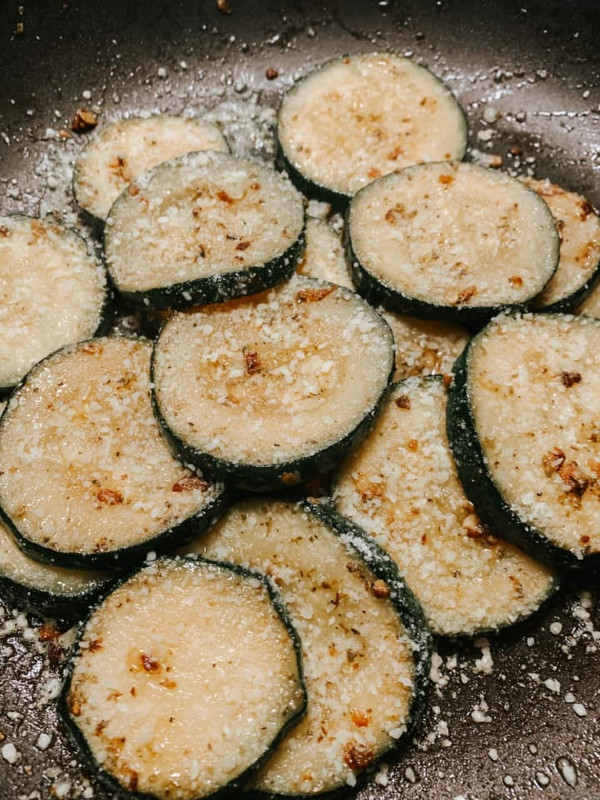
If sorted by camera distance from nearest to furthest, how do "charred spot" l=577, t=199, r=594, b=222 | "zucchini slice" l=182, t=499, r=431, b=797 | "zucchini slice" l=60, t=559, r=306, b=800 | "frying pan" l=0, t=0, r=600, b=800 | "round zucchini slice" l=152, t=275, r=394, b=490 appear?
"zucchini slice" l=60, t=559, r=306, b=800 < "zucchini slice" l=182, t=499, r=431, b=797 < "round zucchini slice" l=152, t=275, r=394, b=490 < "charred spot" l=577, t=199, r=594, b=222 < "frying pan" l=0, t=0, r=600, b=800

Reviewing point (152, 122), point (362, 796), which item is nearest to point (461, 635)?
point (362, 796)

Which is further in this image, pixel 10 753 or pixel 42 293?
pixel 42 293

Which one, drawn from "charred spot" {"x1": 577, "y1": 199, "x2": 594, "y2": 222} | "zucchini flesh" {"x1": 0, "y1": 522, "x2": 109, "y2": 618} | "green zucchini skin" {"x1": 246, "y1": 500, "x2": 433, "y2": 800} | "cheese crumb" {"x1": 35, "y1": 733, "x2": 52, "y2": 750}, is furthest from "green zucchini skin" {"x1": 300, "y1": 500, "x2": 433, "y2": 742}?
"charred spot" {"x1": 577, "y1": 199, "x2": 594, "y2": 222}

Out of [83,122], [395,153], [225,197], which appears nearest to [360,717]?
[225,197]

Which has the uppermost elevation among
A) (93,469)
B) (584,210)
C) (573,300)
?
(93,469)

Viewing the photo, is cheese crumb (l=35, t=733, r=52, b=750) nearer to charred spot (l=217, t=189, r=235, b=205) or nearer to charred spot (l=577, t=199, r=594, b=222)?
charred spot (l=217, t=189, r=235, b=205)

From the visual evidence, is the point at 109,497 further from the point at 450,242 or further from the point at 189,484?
the point at 450,242
